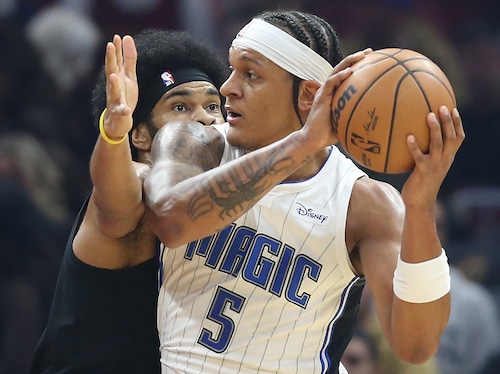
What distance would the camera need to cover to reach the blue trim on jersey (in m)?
4.42

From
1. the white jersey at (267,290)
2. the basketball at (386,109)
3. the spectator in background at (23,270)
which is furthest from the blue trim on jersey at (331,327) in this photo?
the spectator in background at (23,270)

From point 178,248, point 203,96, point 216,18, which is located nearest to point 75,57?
point 216,18

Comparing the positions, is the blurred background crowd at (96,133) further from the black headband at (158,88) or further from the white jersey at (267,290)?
the white jersey at (267,290)

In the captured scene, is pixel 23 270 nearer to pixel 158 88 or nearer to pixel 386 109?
pixel 158 88

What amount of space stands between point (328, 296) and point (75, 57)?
5.38m

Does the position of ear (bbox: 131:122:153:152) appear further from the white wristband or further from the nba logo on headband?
the white wristband

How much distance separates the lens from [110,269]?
455 cm

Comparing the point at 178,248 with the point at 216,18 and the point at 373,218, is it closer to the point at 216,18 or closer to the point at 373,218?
the point at 373,218

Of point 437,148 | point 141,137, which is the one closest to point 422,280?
→ point 437,148

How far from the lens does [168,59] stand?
517cm

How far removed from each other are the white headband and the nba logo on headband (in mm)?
612

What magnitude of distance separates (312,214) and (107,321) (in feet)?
3.35

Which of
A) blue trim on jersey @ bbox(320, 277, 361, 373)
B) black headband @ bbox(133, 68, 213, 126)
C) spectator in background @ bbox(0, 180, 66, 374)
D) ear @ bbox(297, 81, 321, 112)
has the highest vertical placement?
ear @ bbox(297, 81, 321, 112)

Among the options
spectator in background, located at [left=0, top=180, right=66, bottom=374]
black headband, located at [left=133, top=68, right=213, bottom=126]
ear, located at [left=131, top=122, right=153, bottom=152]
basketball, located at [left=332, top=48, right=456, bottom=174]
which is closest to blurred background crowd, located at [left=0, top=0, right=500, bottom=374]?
spectator in background, located at [left=0, top=180, right=66, bottom=374]
